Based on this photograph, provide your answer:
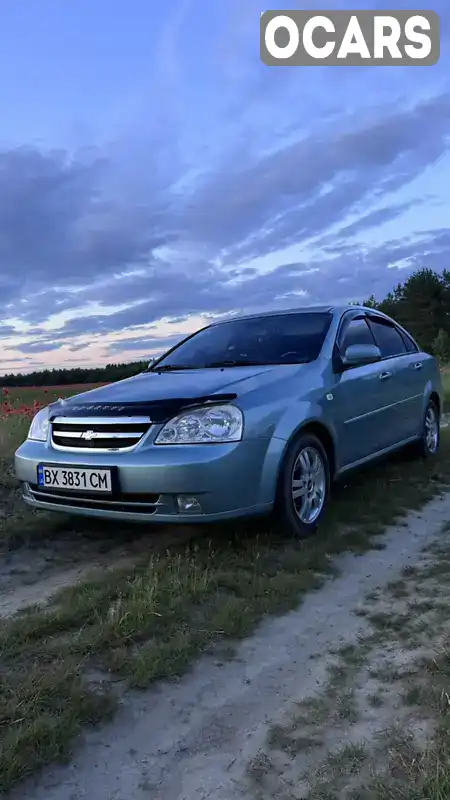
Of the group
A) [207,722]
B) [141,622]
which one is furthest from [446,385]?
[207,722]

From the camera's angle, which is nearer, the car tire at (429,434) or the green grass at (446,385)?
the car tire at (429,434)

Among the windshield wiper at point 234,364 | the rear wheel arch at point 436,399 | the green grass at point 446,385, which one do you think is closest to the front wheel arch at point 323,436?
the windshield wiper at point 234,364

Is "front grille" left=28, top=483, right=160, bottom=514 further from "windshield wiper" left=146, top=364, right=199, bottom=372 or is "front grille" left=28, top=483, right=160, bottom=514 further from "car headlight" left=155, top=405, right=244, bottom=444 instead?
"windshield wiper" left=146, top=364, right=199, bottom=372

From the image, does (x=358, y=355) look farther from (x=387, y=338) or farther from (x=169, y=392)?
(x=169, y=392)

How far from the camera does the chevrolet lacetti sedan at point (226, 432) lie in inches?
138

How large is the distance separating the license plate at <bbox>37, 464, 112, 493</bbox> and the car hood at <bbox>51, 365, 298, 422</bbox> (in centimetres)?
35

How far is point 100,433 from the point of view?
12.3 ft

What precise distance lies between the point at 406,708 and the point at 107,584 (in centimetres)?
162

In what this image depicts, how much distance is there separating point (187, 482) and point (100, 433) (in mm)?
659

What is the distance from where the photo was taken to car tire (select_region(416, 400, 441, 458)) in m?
6.33

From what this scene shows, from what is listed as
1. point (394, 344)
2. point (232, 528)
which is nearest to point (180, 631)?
point (232, 528)

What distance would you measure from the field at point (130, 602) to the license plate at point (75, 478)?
1.47ft

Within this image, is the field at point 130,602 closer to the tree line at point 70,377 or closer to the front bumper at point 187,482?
the front bumper at point 187,482

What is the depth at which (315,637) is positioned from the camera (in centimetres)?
278
